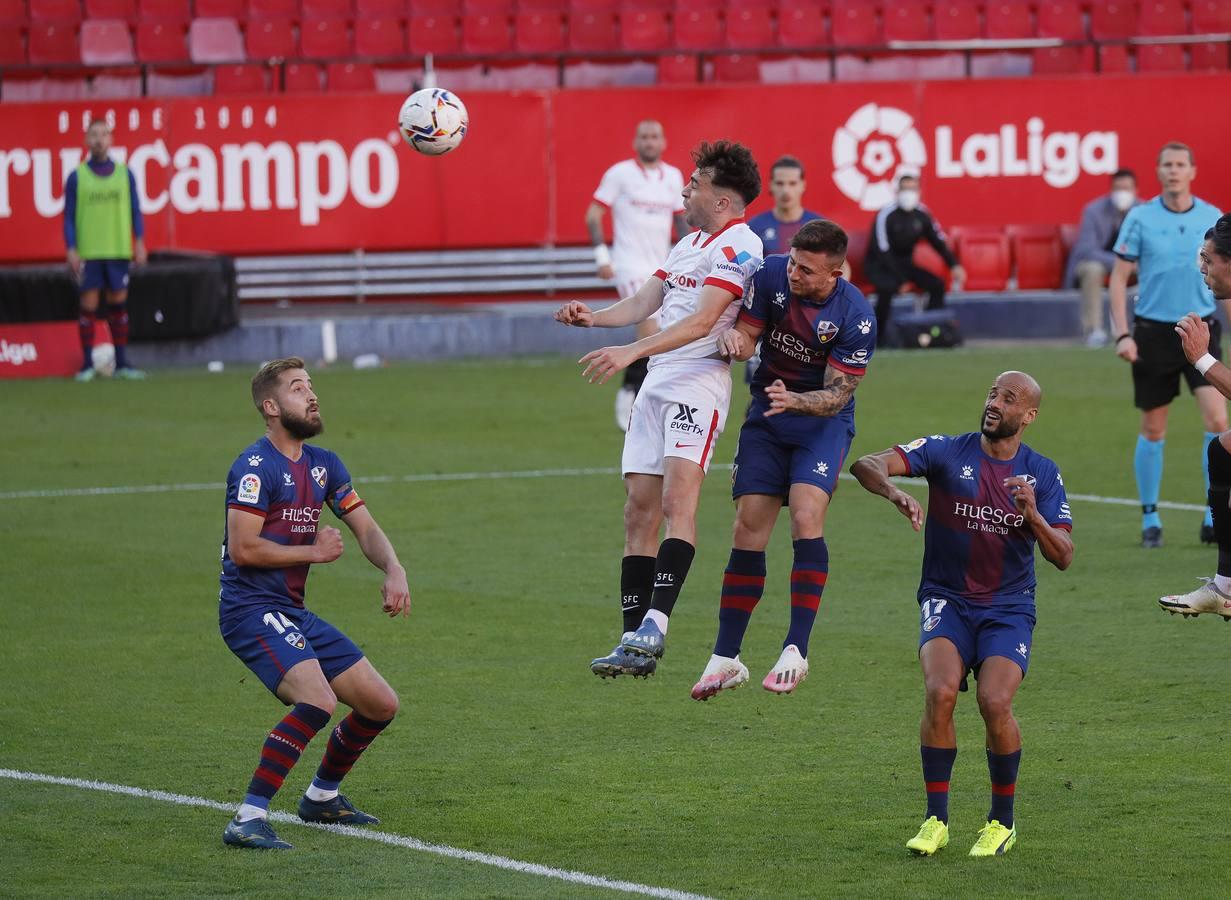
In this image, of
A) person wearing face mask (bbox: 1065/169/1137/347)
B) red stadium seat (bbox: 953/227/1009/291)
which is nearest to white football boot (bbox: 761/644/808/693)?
person wearing face mask (bbox: 1065/169/1137/347)

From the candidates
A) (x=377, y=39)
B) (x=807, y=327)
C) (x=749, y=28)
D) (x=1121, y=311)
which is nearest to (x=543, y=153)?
(x=377, y=39)

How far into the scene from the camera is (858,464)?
718cm

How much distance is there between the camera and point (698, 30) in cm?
2752

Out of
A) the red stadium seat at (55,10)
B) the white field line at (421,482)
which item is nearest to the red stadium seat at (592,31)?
the red stadium seat at (55,10)

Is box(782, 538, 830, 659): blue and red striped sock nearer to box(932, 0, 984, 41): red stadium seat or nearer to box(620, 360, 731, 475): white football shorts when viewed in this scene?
box(620, 360, 731, 475): white football shorts

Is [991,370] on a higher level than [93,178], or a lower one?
lower

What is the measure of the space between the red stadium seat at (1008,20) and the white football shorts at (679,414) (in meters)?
19.9

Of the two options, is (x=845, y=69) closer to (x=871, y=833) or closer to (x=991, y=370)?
(x=991, y=370)

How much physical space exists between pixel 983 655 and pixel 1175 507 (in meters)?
7.87

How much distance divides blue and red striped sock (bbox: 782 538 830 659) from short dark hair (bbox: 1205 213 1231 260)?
6.67ft

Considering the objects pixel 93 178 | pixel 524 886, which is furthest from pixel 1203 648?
pixel 93 178

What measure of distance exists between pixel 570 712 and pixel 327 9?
65.9ft

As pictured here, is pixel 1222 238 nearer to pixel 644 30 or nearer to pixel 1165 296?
pixel 1165 296

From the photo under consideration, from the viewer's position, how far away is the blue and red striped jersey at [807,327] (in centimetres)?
850
